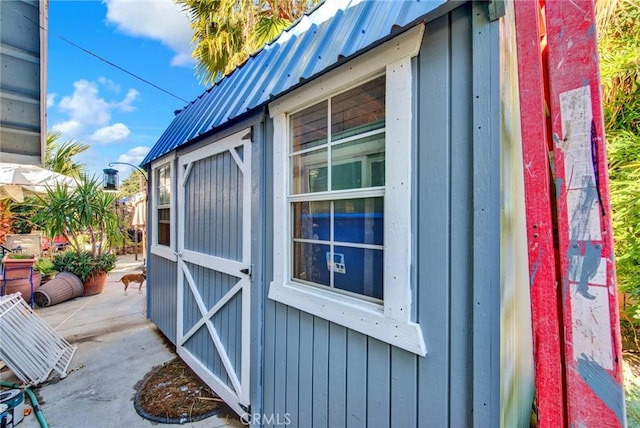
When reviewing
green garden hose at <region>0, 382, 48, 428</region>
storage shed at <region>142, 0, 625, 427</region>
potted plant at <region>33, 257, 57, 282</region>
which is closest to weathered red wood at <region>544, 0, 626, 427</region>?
storage shed at <region>142, 0, 625, 427</region>

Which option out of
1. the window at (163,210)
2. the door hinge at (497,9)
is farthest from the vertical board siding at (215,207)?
the door hinge at (497,9)

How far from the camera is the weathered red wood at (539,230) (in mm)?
903

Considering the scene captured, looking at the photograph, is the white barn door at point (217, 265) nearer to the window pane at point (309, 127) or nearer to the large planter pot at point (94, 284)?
the window pane at point (309, 127)

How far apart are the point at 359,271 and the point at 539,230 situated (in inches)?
32.0

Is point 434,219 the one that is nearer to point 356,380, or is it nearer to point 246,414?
point 356,380

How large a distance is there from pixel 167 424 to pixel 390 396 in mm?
2012

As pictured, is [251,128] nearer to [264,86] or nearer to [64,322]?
[264,86]

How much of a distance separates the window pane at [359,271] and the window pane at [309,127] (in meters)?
0.69

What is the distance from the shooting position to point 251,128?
2.19 meters

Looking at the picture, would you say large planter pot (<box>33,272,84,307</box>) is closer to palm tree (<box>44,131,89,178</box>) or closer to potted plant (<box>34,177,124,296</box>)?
potted plant (<box>34,177,124,296</box>)

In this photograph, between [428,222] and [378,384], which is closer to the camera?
[428,222]

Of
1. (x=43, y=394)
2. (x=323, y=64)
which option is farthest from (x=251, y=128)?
(x=43, y=394)

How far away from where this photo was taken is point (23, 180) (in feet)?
17.4

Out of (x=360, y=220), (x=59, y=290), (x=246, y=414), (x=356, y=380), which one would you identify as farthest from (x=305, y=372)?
(x=59, y=290)
